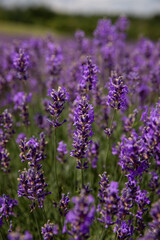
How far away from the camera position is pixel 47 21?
1654 inches

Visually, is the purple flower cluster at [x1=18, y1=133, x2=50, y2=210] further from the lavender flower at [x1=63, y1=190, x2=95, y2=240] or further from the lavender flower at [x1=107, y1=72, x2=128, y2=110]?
the lavender flower at [x1=107, y1=72, x2=128, y2=110]

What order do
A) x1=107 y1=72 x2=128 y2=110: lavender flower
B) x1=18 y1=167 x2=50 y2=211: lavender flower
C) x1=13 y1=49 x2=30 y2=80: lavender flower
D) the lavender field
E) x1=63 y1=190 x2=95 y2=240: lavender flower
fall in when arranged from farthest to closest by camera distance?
x1=13 y1=49 x2=30 y2=80: lavender flower → x1=107 y1=72 x2=128 y2=110: lavender flower → x1=18 y1=167 x2=50 y2=211: lavender flower → the lavender field → x1=63 y1=190 x2=95 y2=240: lavender flower

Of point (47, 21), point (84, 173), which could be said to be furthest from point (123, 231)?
point (47, 21)

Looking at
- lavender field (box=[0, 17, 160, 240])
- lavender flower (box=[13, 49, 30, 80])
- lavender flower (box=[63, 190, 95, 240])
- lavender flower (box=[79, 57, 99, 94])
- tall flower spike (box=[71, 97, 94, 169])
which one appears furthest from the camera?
lavender flower (box=[13, 49, 30, 80])

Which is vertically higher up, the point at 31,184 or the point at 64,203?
the point at 31,184

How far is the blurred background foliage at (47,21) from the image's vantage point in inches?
1225

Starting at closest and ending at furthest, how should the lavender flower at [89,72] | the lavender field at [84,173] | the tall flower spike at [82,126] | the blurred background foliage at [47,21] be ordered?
1. the lavender field at [84,173]
2. the tall flower spike at [82,126]
3. the lavender flower at [89,72]
4. the blurred background foliage at [47,21]

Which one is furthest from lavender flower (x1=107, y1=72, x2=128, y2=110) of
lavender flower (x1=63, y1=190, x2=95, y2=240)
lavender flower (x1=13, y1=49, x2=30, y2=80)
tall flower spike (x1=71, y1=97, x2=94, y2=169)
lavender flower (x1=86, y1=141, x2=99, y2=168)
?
lavender flower (x1=13, y1=49, x2=30, y2=80)

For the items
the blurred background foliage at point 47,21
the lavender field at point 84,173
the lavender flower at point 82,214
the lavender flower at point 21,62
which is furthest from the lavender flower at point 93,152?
the blurred background foliage at point 47,21

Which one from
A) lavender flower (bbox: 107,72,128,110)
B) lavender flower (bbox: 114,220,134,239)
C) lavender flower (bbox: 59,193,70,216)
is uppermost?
lavender flower (bbox: 107,72,128,110)

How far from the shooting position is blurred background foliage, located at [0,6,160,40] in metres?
31.1

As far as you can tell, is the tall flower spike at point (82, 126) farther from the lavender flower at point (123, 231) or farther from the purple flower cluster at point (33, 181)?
the lavender flower at point (123, 231)

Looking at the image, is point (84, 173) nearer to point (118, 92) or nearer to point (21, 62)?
point (118, 92)

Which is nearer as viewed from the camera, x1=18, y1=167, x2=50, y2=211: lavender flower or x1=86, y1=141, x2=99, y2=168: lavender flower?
x1=18, y1=167, x2=50, y2=211: lavender flower
